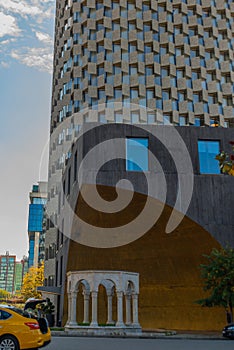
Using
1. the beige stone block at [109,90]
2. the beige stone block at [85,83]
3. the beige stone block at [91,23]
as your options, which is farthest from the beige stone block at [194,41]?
the beige stone block at [85,83]

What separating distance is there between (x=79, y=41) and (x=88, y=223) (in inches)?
1079

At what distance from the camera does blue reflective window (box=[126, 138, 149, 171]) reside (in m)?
30.4

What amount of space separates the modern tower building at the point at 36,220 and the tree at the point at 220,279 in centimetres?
8950

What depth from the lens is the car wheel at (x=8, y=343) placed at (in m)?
11.4

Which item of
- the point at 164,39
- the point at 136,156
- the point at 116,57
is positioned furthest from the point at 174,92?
the point at 136,156

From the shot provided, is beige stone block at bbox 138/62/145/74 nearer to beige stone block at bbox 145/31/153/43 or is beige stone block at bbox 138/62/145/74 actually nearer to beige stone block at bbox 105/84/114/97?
beige stone block at bbox 145/31/153/43

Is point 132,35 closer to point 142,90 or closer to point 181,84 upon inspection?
point 142,90

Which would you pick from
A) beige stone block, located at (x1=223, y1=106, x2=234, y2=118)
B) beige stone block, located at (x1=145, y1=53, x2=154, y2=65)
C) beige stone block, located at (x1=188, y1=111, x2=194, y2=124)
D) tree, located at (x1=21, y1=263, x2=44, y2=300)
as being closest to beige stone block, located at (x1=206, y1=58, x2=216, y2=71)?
beige stone block, located at (x1=223, y1=106, x2=234, y2=118)

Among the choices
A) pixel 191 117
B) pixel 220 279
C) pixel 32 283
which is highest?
pixel 191 117

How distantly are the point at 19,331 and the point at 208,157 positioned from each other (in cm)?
2278

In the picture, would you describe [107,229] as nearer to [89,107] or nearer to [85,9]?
[89,107]

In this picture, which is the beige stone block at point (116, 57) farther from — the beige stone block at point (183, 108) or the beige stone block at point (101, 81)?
the beige stone block at point (183, 108)

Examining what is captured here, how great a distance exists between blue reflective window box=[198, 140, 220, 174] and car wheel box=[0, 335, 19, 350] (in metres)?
22.2

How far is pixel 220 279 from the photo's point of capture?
27.2 m
